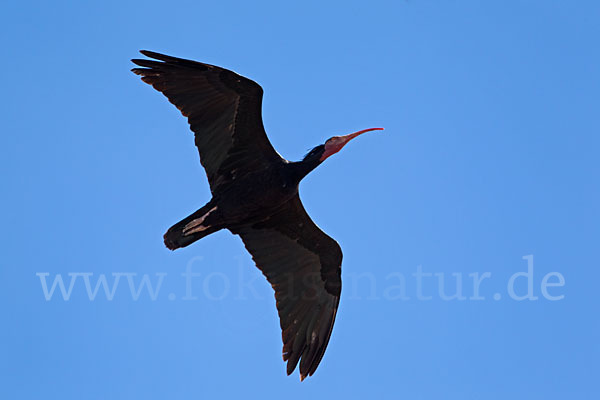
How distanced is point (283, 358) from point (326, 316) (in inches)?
33.7

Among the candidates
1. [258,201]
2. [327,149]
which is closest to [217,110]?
[258,201]

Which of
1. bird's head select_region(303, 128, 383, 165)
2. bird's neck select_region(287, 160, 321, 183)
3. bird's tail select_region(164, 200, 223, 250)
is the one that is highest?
bird's head select_region(303, 128, 383, 165)

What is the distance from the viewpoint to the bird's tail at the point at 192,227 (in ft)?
39.8

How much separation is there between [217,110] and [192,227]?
154 centimetres

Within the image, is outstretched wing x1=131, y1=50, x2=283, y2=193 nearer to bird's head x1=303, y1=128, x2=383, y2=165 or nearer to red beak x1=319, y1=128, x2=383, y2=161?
bird's head x1=303, y1=128, x2=383, y2=165

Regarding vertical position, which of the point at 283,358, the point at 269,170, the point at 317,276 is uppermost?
the point at 269,170

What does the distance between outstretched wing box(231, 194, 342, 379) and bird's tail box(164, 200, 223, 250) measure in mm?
812

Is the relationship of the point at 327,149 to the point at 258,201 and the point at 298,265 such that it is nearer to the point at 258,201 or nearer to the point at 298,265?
the point at 258,201

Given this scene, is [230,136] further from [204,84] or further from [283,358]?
[283,358]

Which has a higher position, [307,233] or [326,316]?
[307,233]

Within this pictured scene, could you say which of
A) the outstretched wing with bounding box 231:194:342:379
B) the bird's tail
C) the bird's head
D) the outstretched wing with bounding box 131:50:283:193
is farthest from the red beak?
the bird's tail

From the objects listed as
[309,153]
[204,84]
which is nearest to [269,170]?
[309,153]

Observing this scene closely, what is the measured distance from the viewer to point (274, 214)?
1276 centimetres

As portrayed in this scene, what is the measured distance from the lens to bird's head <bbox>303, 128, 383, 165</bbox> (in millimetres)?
12266
